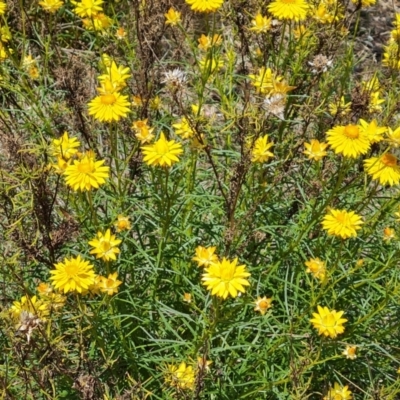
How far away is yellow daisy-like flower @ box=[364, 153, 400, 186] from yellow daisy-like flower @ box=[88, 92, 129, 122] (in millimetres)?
802

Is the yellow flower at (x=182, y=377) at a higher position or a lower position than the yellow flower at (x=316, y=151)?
lower

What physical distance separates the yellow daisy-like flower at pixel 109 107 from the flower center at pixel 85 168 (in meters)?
0.18

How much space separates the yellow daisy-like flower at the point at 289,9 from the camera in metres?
2.34

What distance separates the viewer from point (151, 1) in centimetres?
257

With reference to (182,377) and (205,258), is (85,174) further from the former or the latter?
(182,377)

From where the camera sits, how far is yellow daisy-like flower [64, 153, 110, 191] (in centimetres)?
203

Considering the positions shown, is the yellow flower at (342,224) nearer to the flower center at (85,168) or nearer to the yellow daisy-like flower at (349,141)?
the yellow daisy-like flower at (349,141)

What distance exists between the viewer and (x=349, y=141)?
209 centimetres

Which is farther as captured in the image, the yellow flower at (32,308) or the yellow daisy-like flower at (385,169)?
the yellow daisy-like flower at (385,169)

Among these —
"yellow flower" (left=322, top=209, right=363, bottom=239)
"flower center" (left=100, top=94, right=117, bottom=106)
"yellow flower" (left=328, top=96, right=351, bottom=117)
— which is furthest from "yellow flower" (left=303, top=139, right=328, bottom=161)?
"flower center" (left=100, top=94, right=117, bottom=106)

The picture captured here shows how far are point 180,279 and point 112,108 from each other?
71 cm

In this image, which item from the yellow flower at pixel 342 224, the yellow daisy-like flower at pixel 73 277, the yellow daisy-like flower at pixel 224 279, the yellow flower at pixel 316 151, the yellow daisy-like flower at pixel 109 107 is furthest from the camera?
the yellow flower at pixel 316 151

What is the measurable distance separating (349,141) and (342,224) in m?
0.26

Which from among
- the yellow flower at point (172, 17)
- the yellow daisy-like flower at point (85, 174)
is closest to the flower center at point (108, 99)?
the yellow daisy-like flower at point (85, 174)
